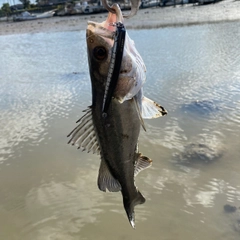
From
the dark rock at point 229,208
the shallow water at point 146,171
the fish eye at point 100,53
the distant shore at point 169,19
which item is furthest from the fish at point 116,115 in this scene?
the distant shore at point 169,19

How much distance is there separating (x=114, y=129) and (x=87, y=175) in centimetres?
336

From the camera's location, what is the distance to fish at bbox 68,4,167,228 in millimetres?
2164

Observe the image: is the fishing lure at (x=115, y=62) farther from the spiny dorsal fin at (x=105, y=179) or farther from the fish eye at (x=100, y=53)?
the spiny dorsal fin at (x=105, y=179)

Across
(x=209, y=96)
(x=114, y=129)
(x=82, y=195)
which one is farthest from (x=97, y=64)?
(x=209, y=96)

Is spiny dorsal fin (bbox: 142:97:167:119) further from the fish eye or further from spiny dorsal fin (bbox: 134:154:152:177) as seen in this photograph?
the fish eye

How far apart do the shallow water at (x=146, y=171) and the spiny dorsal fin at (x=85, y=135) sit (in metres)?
2.22

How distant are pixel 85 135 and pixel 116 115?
0.29 m

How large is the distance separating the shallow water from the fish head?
2651 mm

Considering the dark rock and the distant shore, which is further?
the distant shore

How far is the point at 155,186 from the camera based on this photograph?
5195 mm

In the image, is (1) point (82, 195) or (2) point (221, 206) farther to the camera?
(1) point (82, 195)

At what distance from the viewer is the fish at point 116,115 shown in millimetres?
2164

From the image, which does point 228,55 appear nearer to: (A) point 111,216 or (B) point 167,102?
(B) point 167,102

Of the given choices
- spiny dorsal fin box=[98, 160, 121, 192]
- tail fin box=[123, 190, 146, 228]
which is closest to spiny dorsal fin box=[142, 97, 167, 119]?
spiny dorsal fin box=[98, 160, 121, 192]
